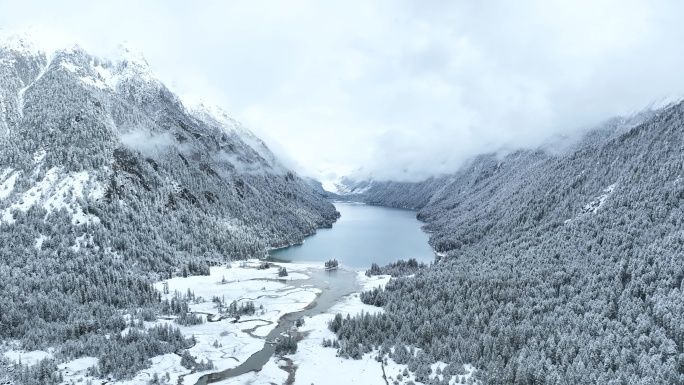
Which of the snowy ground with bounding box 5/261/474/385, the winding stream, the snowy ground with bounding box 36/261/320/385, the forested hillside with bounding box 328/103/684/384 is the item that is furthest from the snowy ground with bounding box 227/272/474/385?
the snowy ground with bounding box 36/261/320/385

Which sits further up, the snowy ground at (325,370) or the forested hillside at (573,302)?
the forested hillside at (573,302)

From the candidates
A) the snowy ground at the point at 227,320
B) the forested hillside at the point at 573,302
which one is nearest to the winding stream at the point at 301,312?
the snowy ground at the point at 227,320

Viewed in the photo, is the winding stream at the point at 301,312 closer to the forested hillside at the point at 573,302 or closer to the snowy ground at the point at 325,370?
the snowy ground at the point at 325,370

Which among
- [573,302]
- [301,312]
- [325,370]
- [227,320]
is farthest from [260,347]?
[573,302]

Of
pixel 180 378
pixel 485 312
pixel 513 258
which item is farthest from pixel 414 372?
pixel 513 258

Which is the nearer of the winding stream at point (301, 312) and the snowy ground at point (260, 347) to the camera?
the snowy ground at point (260, 347)

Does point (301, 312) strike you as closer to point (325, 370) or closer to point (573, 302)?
point (325, 370)

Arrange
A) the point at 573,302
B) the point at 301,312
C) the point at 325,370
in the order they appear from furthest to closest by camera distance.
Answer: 1. the point at 301,312
2. the point at 573,302
3. the point at 325,370

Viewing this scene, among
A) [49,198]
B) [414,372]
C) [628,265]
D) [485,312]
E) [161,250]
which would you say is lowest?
[414,372]

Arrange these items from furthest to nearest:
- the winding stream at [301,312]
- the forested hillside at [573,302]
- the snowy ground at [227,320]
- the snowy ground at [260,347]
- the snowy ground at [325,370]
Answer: the winding stream at [301,312] < the snowy ground at [227,320] < the snowy ground at [260,347] < the snowy ground at [325,370] < the forested hillside at [573,302]

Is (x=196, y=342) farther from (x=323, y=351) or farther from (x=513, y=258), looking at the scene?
(x=513, y=258)

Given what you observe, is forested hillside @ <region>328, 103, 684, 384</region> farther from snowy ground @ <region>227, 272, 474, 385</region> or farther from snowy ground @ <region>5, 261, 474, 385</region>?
snowy ground @ <region>5, 261, 474, 385</region>
